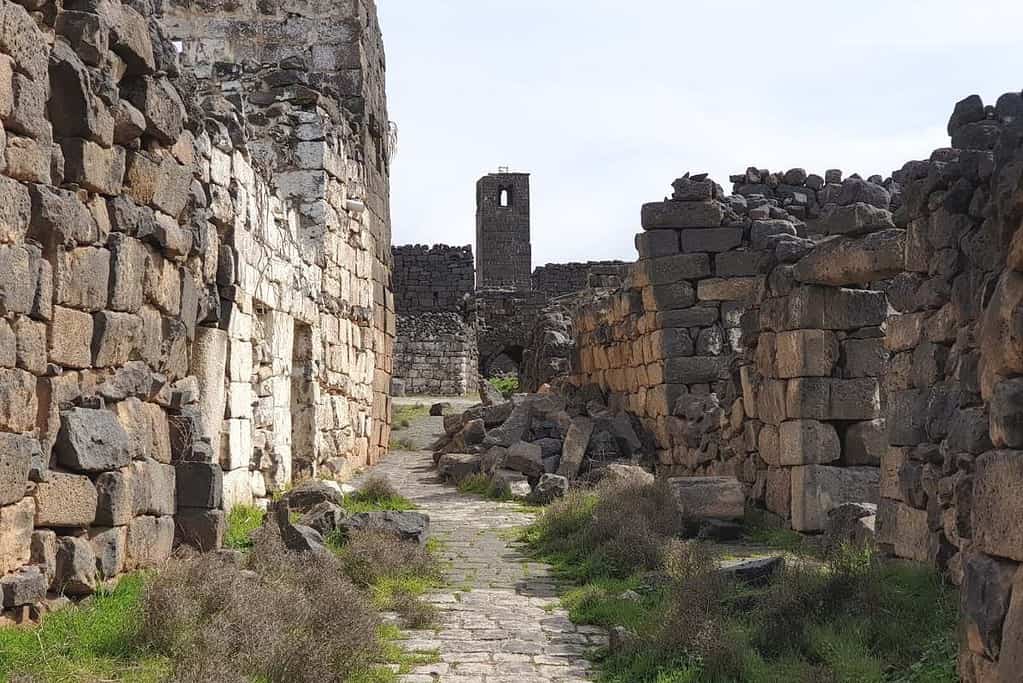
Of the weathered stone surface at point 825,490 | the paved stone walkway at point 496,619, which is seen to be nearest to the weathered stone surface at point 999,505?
the paved stone walkway at point 496,619

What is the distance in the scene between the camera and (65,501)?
5492 mm

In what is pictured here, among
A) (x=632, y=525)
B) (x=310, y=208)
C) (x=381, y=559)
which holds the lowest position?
(x=381, y=559)

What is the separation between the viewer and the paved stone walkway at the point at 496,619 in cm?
585

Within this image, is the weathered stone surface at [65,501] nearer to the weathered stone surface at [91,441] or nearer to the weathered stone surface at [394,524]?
the weathered stone surface at [91,441]

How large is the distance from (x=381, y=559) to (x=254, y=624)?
2610 millimetres

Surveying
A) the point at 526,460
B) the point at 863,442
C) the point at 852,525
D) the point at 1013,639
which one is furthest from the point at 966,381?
the point at 526,460

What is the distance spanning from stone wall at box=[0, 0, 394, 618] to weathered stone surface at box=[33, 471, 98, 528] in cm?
1

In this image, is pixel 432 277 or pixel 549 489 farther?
pixel 432 277

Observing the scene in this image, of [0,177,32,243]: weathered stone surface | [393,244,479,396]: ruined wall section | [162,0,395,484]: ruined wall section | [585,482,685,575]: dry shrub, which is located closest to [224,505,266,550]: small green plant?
[162,0,395,484]: ruined wall section

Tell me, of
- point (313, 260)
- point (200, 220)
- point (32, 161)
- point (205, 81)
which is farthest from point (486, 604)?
point (205, 81)

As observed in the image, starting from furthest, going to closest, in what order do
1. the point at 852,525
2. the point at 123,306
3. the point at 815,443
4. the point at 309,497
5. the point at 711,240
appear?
the point at 711,240, the point at 815,443, the point at 309,497, the point at 852,525, the point at 123,306

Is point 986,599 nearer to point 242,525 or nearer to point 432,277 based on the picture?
point 242,525

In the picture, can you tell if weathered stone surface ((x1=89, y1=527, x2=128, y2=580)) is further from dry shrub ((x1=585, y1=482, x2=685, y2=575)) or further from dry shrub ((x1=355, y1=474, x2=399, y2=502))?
dry shrub ((x1=355, y1=474, x2=399, y2=502))

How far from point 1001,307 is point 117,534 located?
14.6ft
